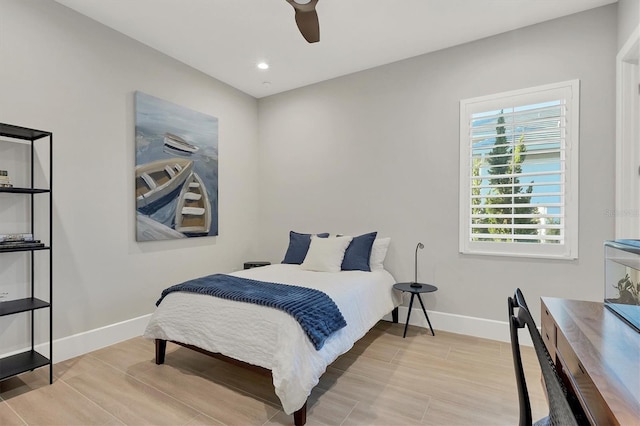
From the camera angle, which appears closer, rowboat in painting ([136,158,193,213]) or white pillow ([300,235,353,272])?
rowboat in painting ([136,158,193,213])

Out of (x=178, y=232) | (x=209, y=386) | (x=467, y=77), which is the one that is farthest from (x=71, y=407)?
(x=467, y=77)

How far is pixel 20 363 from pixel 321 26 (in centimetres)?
367

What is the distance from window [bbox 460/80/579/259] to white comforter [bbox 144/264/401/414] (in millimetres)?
1371

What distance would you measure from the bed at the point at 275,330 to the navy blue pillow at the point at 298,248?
714 mm

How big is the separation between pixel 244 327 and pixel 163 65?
9.88 ft

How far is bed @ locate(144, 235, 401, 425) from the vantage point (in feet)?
6.24

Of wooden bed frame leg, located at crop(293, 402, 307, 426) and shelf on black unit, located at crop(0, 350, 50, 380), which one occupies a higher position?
shelf on black unit, located at crop(0, 350, 50, 380)

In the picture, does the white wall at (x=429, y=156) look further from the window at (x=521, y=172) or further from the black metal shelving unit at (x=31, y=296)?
the black metal shelving unit at (x=31, y=296)

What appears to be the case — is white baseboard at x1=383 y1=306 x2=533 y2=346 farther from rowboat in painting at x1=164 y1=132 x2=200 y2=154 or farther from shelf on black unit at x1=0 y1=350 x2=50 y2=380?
shelf on black unit at x1=0 y1=350 x2=50 y2=380

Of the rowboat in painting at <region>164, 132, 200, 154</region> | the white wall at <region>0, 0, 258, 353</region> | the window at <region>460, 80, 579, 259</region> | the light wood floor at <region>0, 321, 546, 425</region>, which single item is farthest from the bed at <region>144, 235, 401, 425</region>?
the rowboat in painting at <region>164, 132, 200, 154</region>

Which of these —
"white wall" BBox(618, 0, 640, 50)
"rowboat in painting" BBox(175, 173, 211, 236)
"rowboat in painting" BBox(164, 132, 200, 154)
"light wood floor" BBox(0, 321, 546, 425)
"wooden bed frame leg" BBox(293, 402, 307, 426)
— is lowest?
"light wood floor" BBox(0, 321, 546, 425)

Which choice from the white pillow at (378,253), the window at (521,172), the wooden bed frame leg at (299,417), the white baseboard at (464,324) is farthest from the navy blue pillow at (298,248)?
the wooden bed frame leg at (299,417)

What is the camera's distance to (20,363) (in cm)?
233

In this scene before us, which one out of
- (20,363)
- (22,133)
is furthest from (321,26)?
(20,363)
